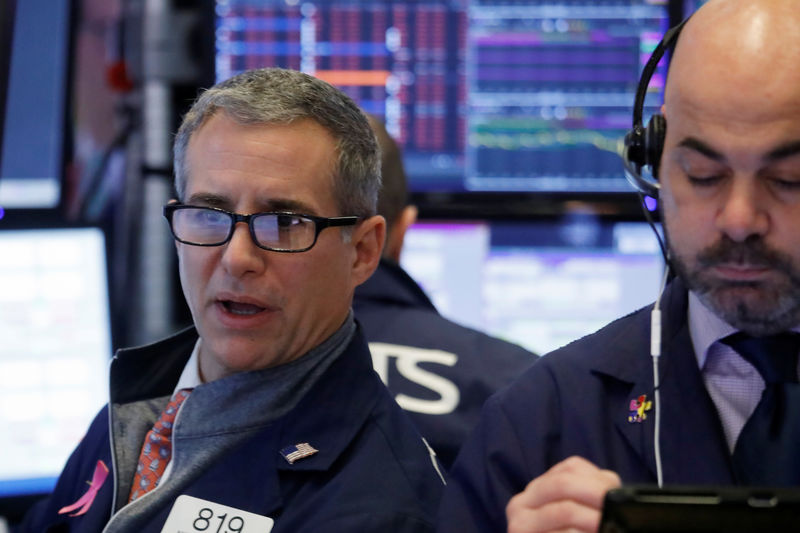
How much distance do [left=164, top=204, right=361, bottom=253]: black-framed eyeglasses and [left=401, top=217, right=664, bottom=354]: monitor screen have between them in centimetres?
103

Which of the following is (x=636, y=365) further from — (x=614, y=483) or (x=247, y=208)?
(x=247, y=208)

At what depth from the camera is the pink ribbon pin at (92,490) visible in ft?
5.24

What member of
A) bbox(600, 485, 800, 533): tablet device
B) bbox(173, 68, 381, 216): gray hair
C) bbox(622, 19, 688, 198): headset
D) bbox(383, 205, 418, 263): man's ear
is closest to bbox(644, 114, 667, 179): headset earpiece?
bbox(622, 19, 688, 198): headset

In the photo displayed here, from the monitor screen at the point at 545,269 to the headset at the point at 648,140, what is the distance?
1119 millimetres

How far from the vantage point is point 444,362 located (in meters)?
2.05

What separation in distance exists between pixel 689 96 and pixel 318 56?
1470 millimetres

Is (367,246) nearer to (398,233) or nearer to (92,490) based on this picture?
(92,490)

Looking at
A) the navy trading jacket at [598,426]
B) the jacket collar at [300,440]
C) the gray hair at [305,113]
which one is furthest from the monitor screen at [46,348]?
the navy trading jacket at [598,426]

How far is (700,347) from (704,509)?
0.44 meters

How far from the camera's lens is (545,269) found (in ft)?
8.16

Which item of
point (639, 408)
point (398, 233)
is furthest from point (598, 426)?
point (398, 233)

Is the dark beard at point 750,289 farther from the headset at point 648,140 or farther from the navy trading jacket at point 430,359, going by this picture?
the navy trading jacket at point 430,359

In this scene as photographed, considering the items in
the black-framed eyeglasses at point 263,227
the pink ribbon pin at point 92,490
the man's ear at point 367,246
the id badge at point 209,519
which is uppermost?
the black-framed eyeglasses at point 263,227

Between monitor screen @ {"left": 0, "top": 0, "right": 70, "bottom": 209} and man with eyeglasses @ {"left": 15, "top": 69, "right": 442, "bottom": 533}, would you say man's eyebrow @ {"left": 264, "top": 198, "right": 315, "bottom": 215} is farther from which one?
monitor screen @ {"left": 0, "top": 0, "right": 70, "bottom": 209}
